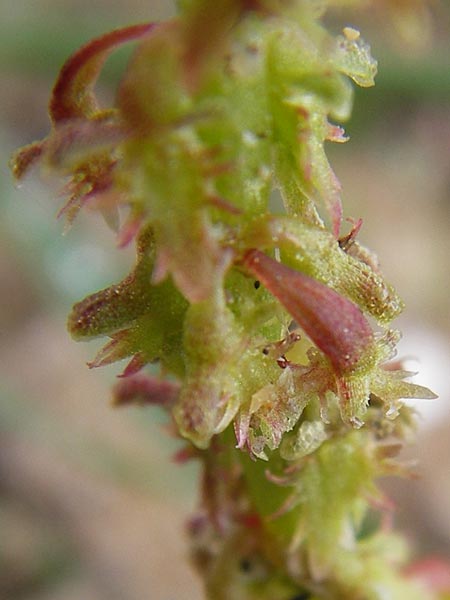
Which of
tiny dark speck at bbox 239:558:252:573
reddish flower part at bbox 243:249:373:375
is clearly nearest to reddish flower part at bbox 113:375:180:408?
tiny dark speck at bbox 239:558:252:573

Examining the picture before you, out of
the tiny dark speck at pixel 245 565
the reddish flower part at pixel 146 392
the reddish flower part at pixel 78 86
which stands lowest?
the tiny dark speck at pixel 245 565

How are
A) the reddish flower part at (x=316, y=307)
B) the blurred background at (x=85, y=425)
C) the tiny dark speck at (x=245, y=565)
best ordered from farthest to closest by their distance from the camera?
1. the blurred background at (x=85, y=425)
2. the tiny dark speck at (x=245, y=565)
3. the reddish flower part at (x=316, y=307)

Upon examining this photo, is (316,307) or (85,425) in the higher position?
(85,425)

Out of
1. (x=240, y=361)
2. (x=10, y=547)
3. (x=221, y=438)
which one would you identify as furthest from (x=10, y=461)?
(x=240, y=361)

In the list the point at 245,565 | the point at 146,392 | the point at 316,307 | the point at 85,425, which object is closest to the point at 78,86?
the point at 316,307

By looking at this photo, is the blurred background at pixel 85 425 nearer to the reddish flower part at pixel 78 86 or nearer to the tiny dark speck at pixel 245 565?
the tiny dark speck at pixel 245 565

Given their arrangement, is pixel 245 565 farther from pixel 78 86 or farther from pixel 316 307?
pixel 78 86

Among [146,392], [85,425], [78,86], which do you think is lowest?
[146,392]

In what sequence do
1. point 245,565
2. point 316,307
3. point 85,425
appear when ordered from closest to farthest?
point 316,307 → point 245,565 → point 85,425

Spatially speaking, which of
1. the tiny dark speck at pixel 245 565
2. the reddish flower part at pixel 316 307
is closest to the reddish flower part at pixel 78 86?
the reddish flower part at pixel 316 307
